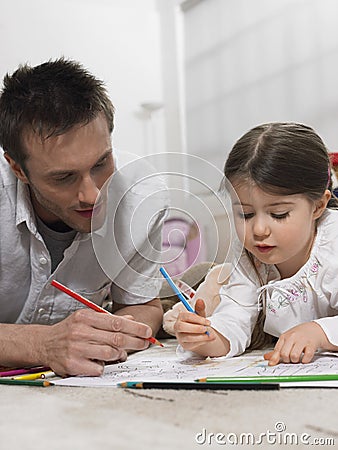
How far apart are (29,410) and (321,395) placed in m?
0.36

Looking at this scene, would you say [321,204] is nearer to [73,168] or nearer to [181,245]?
[181,245]

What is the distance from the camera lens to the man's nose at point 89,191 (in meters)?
1.27

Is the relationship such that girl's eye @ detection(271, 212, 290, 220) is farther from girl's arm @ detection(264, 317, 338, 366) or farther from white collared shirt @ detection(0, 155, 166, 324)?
white collared shirt @ detection(0, 155, 166, 324)

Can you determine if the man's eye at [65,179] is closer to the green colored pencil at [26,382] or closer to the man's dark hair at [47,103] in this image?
the man's dark hair at [47,103]

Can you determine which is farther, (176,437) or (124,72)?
(124,72)

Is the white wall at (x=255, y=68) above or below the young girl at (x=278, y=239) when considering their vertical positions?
above

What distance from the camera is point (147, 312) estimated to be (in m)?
1.44

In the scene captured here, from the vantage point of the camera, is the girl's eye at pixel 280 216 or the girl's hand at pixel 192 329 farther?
the girl's eye at pixel 280 216

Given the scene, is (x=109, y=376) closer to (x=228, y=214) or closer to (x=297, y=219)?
(x=228, y=214)

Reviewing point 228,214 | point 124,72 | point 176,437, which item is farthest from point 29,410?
point 124,72

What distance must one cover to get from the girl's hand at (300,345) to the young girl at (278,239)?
4 centimetres

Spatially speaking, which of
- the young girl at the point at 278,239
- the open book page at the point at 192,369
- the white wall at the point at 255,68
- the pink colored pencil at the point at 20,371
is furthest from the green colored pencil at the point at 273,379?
the white wall at the point at 255,68

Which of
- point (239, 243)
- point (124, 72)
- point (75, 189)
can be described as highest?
point (124, 72)

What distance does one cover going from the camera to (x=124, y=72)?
13.4 feet
